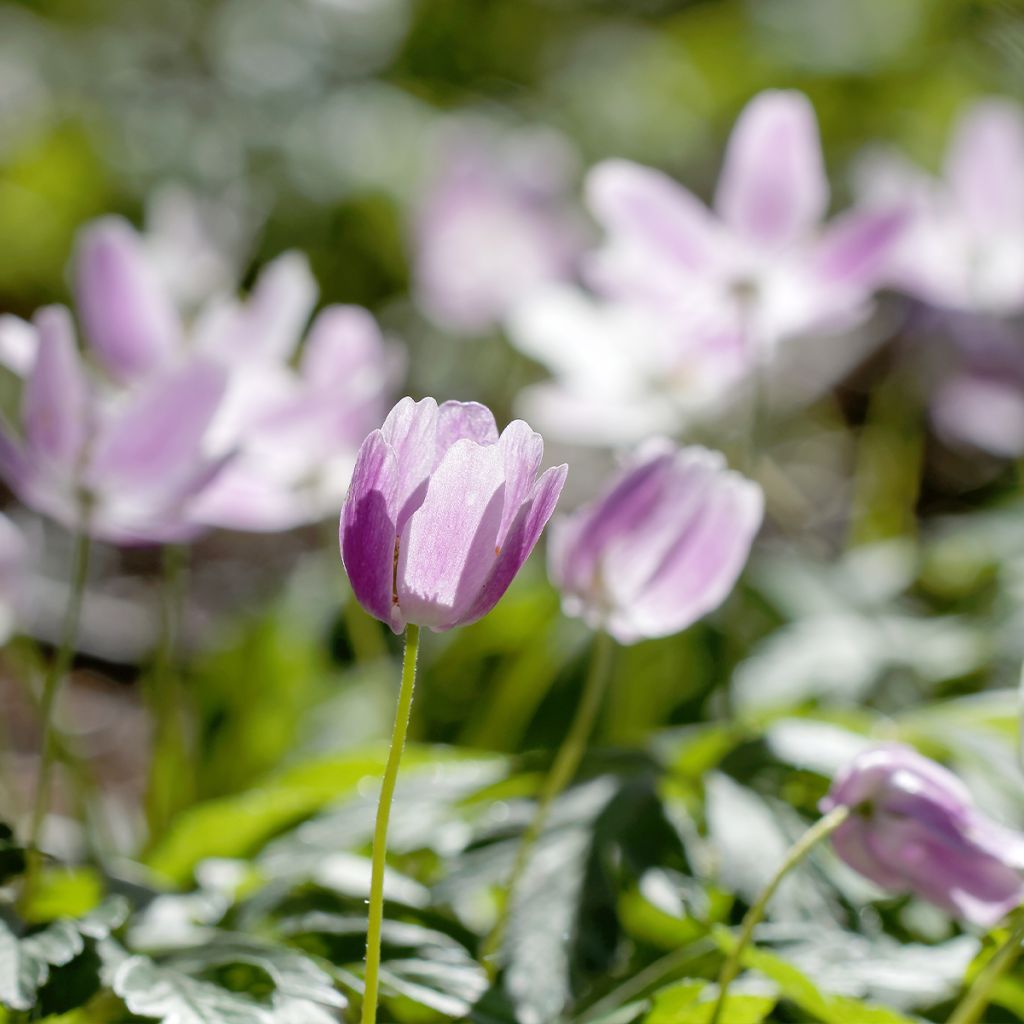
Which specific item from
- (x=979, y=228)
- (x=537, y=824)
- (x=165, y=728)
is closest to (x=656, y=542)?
(x=537, y=824)

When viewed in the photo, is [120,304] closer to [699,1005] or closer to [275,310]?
[275,310]

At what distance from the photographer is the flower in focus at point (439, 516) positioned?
518mm

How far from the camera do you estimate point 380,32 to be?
4.03 metres

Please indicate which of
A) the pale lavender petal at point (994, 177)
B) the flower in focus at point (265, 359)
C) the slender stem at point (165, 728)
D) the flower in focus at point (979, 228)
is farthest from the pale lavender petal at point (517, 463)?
the pale lavender petal at point (994, 177)

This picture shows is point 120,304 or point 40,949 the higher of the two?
point 120,304

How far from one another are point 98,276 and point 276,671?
1.67ft

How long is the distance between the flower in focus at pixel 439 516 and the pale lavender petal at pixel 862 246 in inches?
21.5

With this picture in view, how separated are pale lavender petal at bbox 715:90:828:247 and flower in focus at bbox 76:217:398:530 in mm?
314

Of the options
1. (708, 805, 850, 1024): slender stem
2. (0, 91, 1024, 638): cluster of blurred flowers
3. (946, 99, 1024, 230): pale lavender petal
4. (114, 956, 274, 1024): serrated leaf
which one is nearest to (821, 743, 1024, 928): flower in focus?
(708, 805, 850, 1024): slender stem

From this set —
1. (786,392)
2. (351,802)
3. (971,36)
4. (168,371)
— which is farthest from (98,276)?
(971,36)

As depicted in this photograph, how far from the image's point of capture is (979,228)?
53.7 inches

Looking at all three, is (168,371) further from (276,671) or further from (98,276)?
(276,671)

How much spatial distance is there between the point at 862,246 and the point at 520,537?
567mm

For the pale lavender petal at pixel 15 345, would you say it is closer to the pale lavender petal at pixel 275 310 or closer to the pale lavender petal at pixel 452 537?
the pale lavender petal at pixel 275 310
